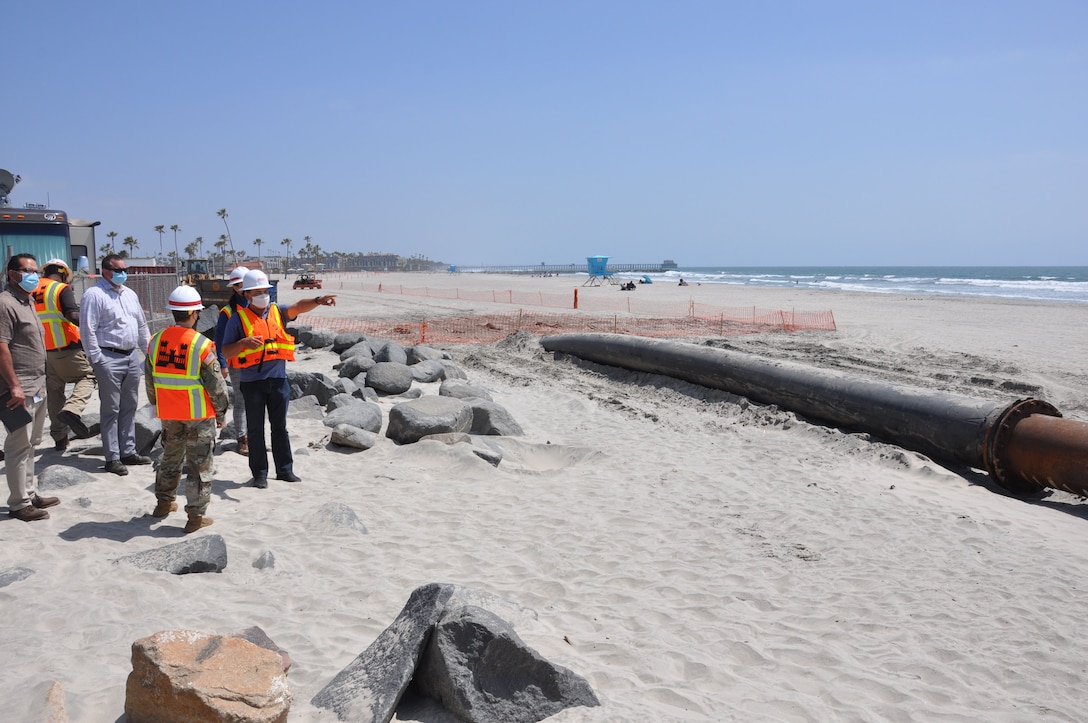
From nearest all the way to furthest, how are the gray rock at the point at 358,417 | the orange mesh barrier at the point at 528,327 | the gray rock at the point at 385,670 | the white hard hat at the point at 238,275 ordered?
the gray rock at the point at 385,670 → the white hard hat at the point at 238,275 → the gray rock at the point at 358,417 → the orange mesh barrier at the point at 528,327

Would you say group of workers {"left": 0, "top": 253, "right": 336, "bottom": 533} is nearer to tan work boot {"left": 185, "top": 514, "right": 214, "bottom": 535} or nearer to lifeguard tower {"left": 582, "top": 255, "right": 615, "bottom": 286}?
tan work boot {"left": 185, "top": 514, "right": 214, "bottom": 535}

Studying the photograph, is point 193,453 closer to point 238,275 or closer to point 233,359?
point 233,359

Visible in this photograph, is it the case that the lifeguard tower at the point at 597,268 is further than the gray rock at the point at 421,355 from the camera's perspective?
Yes

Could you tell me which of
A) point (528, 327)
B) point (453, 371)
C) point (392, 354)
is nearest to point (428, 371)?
point (453, 371)

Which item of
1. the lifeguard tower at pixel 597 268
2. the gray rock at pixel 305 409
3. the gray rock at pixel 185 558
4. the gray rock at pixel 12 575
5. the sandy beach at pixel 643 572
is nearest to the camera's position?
the sandy beach at pixel 643 572

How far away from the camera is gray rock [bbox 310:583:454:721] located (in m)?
3.20

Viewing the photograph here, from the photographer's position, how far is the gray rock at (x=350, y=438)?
7531 millimetres

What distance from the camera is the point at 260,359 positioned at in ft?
20.0

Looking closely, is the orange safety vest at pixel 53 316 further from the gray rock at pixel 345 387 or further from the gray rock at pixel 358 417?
the gray rock at pixel 345 387

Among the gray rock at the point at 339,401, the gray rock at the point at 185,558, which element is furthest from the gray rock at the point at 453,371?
the gray rock at the point at 185,558

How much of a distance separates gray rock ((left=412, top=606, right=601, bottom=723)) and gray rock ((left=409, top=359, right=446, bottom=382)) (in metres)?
7.68

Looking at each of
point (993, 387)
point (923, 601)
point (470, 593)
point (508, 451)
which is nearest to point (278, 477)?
point (508, 451)

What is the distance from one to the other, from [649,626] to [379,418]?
4.84 meters

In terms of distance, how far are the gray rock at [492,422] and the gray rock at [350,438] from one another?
51.9 inches
